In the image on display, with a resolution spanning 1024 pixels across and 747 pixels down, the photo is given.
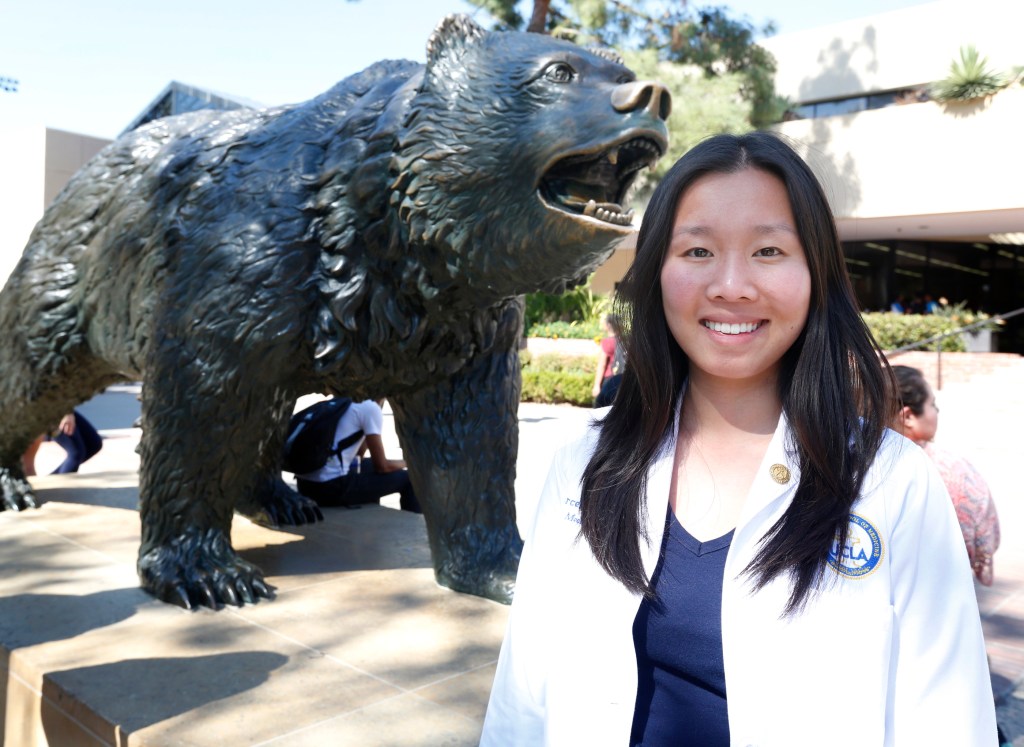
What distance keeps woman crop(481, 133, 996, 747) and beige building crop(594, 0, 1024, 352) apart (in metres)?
16.0

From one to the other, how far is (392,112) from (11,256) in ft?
65.8

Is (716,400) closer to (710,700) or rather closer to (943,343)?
(710,700)

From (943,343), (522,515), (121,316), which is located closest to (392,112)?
(121,316)

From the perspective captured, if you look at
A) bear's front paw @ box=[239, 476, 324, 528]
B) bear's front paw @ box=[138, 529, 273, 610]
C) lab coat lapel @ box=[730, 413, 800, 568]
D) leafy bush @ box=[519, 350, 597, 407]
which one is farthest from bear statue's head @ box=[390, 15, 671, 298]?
leafy bush @ box=[519, 350, 597, 407]

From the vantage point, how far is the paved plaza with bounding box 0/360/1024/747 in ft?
8.18

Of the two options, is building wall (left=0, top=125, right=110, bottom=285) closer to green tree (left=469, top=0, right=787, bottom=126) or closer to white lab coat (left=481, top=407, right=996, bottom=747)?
green tree (left=469, top=0, right=787, bottom=126)

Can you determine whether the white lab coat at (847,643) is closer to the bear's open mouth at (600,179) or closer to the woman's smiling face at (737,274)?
the woman's smiling face at (737,274)

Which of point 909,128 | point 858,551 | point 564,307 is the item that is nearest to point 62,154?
point 564,307

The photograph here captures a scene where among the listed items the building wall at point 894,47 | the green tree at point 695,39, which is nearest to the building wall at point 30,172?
the green tree at point 695,39

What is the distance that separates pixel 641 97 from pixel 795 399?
4.44 feet

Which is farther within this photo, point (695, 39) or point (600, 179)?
point (695, 39)

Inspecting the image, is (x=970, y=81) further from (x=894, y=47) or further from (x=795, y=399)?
(x=795, y=399)

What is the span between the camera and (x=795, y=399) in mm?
1383

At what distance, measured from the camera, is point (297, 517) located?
186 inches
